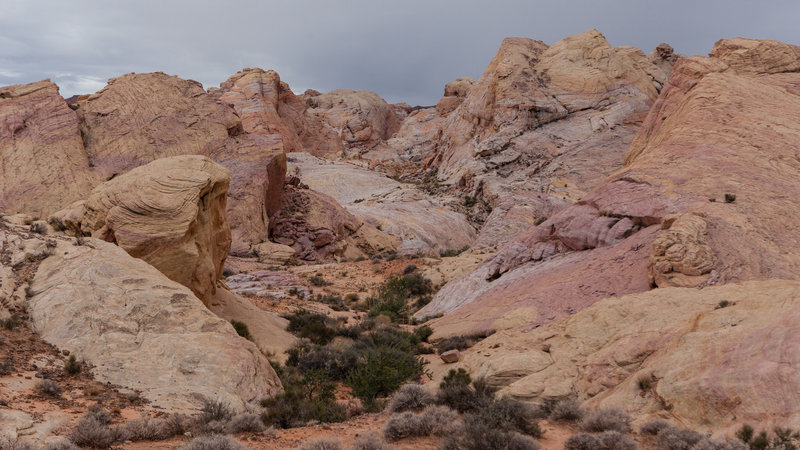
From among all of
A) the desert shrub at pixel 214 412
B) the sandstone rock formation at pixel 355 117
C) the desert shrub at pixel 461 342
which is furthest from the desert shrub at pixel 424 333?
the sandstone rock formation at pixel 355 117

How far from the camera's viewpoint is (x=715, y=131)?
20094mm

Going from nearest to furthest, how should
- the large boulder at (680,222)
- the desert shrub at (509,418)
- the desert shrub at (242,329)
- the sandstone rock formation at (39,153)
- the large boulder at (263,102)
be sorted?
the desert shrub at (509,418) < the large boulder at (680,222) < the desert shrub at (242,329) < the sandstone rock formation at (39,153) < the large boulder at (263,102)

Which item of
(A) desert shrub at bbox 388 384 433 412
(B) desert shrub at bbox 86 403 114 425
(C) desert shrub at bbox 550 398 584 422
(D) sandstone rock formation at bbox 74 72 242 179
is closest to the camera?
(B) desert shrub at bbox 86 403 114 425

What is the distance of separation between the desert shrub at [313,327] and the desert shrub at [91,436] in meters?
10.1

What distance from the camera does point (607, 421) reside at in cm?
705

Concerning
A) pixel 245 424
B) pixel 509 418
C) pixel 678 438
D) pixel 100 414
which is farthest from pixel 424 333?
pixel 100 414

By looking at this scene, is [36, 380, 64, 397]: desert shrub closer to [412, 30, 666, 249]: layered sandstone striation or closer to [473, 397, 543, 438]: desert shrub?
[473, 397, 543, 438]: desert shrub

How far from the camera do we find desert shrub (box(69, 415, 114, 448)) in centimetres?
595

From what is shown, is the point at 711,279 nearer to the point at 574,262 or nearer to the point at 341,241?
the point at 574,262

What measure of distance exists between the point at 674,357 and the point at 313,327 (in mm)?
11656

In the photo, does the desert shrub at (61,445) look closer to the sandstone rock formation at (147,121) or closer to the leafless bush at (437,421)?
the leafless bush at (437,421)

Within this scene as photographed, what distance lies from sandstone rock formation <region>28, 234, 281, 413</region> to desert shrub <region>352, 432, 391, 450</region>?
119 inches

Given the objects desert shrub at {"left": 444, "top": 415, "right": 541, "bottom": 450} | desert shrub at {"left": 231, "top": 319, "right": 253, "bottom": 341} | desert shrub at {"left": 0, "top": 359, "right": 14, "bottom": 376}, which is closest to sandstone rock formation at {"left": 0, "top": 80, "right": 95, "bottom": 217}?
desert shrub at {"left": 231, "top": 319, "right": 253, "bottom": 341}

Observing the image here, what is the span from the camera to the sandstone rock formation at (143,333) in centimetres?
857
